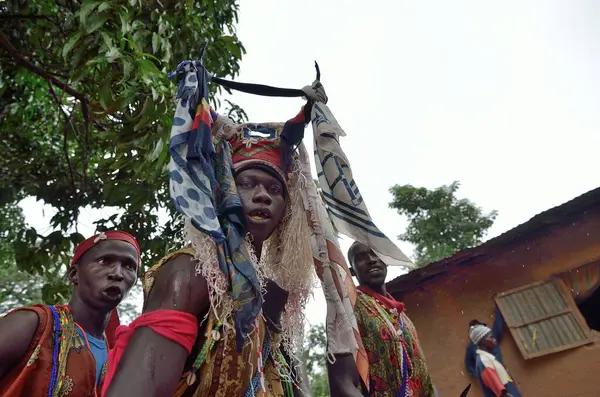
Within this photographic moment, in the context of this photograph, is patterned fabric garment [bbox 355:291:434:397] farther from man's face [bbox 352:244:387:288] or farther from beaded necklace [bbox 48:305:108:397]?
Result: beaded necklace [bbox 48:305:108:397]

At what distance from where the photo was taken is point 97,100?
334 cm

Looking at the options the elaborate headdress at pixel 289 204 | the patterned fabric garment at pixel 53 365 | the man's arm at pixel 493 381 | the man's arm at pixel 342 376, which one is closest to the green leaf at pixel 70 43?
the elaborate headdress at pixel 289 204

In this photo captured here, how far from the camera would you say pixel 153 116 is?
2955 millimetres

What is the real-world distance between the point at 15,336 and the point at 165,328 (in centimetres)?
113

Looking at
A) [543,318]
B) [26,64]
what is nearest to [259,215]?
[26,64]

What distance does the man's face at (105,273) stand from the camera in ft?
8.93

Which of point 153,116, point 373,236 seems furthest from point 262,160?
point 153,116

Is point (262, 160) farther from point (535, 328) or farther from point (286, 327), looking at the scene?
point (535, 328)

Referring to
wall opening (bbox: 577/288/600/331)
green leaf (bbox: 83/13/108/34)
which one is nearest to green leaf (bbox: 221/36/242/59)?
green leaf (bbox: 83/13/108/34)

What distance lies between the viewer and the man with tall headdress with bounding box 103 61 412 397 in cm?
144

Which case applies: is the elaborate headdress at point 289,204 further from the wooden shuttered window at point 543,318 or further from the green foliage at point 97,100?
the wooden shuttered window at point 543,318

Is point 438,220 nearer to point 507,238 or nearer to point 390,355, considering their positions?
point 507,238

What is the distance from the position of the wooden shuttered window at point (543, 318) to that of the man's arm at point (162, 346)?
6.50 m

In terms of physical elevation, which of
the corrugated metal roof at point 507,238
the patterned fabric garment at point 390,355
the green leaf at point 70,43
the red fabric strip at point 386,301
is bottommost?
the patterned fabric garment at point 390,355
